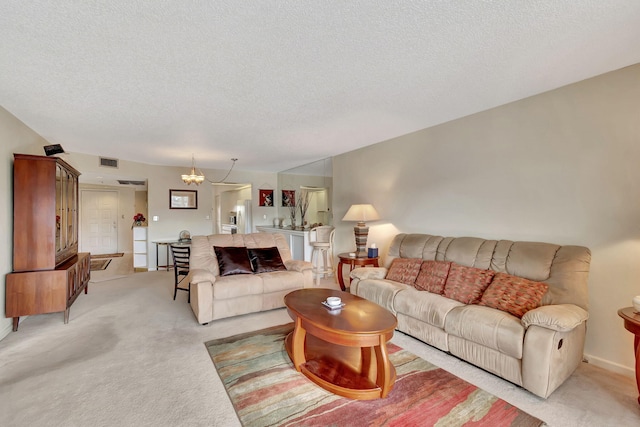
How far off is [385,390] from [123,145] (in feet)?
17.1

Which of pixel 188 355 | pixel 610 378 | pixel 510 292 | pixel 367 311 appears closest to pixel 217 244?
pixel 188 355

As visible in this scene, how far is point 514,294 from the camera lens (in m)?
2.49

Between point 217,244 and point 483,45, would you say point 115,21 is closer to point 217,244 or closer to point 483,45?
point 483,45

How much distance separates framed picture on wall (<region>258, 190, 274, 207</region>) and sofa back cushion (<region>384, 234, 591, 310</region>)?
204 inches

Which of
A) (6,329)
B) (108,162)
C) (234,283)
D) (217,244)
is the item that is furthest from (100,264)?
(234,283)

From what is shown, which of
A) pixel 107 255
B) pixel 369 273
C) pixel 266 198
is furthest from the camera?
pixel 107 255

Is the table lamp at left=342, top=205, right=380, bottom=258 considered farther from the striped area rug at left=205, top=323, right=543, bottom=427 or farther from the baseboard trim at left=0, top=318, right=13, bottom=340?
the baseboard trim at left=0, top=318, right=13, bottom=340

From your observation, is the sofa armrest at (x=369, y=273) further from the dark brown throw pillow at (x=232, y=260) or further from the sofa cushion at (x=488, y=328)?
the dark brown throw pillow at (x=232, y=260)

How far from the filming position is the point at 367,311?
7.80 feet

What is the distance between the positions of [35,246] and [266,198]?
17.0 ft

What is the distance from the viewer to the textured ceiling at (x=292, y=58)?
166cm

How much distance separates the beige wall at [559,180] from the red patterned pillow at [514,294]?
59cm

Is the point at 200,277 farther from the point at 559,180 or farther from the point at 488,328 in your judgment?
the point at 559,180

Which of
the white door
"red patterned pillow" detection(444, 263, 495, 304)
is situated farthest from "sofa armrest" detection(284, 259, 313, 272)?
the white door
